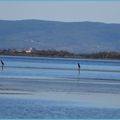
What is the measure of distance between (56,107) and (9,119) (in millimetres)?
4091

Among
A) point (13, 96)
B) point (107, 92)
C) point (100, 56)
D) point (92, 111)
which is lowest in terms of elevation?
point (92, 111)

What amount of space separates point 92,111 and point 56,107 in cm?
153

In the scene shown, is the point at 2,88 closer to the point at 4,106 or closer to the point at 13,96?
the point at 13,96

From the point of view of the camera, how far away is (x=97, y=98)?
27266mm

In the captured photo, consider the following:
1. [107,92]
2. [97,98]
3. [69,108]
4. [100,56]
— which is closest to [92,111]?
[69,108]

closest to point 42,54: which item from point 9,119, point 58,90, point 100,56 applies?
point 100,56

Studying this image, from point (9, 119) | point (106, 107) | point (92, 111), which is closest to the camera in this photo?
point (9, 119)

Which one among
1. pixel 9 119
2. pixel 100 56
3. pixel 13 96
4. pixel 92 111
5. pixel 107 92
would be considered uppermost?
pixel 100 56

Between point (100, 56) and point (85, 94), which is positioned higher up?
point (100, 56)

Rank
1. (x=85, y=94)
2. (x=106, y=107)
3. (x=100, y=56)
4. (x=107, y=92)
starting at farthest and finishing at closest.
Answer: (x=100, y=56) → (x=107, y=92) → (x=85, y=94) → (x=106, y=107)

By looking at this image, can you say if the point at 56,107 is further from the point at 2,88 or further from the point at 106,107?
the point at 2,88

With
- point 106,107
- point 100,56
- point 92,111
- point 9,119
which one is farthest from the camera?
point 100,56

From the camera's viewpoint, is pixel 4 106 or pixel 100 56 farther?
pixel 100 56

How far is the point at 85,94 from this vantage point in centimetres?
2906
